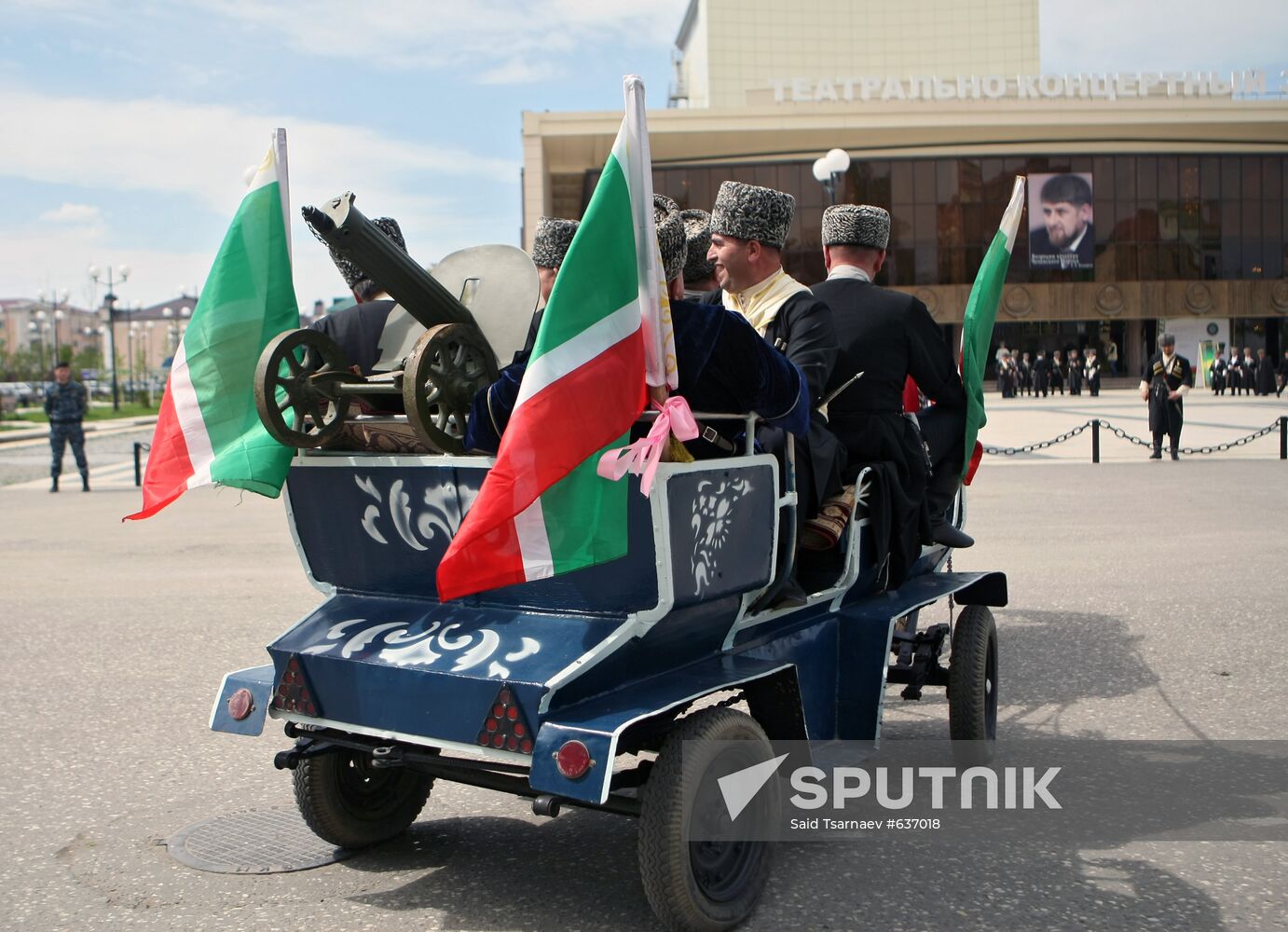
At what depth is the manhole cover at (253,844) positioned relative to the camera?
4.32m

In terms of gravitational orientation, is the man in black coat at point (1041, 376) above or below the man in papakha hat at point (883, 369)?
below

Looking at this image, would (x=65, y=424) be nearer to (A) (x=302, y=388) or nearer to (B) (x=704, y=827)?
(A) (x=302, y=388)

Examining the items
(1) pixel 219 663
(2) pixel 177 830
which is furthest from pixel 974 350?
(1) pixel 219 663

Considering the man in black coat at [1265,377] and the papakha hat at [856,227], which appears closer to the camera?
the papakha hat at [856,227]

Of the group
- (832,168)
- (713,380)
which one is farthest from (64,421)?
(713,380)

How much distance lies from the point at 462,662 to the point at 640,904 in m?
0.97

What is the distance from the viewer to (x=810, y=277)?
5772 cm

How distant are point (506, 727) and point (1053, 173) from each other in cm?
6130

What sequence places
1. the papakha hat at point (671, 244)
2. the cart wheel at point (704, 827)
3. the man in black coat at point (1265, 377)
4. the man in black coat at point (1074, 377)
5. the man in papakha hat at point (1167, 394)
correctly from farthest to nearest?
the man in black coat at point (1074, 377), the man in black coat at point (1265, 377), the man in papakha hat at point (1167, 394), the papakha hat at point (671, 244), the cart wheel at point (704, 827)

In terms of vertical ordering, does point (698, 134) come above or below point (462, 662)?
above

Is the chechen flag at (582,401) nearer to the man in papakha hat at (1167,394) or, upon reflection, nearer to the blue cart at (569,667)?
the blue cart at (569,667)

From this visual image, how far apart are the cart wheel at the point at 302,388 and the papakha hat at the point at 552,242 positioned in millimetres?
847

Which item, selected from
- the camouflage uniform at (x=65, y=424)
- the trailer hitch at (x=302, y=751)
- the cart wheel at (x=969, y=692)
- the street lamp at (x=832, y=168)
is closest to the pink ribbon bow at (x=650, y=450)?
the trailer hitch at (x=302, y=751)

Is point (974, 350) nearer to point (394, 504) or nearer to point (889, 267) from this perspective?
point (394, 504)
